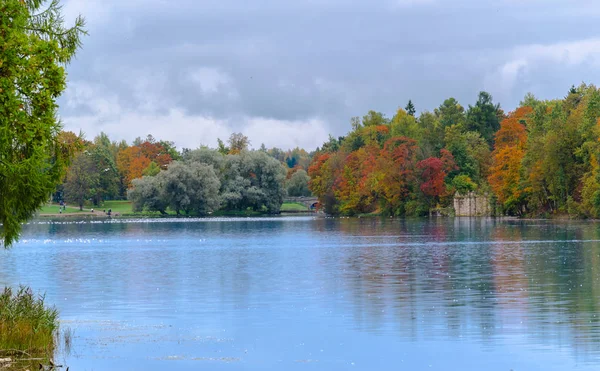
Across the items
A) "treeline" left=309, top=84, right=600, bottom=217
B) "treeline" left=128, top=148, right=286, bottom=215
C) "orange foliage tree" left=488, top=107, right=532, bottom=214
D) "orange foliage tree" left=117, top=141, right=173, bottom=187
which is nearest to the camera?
"treeline" left=309, top=84, right=600, bottom=217

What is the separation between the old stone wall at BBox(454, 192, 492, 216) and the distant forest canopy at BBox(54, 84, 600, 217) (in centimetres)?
99

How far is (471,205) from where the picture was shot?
12756 cm

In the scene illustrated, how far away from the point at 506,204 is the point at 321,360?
100266 millimetres

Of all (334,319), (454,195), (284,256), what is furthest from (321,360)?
(454,195)

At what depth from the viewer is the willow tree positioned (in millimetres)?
20547

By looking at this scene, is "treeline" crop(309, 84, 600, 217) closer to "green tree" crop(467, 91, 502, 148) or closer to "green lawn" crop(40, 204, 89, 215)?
"green tree" crop(467, 91, 502, 148)

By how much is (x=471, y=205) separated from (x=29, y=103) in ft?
361

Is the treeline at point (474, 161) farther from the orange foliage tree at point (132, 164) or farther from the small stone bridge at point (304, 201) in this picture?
the orange foliage tree at point (132, 164)

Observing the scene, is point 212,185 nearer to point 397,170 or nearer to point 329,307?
point 397,170

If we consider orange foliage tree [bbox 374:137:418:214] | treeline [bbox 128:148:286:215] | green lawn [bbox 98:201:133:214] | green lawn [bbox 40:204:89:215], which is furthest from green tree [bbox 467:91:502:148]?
green lawn [bbox 40:204:89:215]

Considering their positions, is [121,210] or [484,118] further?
[121,210]

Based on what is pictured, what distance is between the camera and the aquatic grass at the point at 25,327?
18656 mm

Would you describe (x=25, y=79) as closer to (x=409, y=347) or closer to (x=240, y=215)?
(x=409, y=347)

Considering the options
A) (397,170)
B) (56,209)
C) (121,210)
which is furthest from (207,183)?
(56,209)
